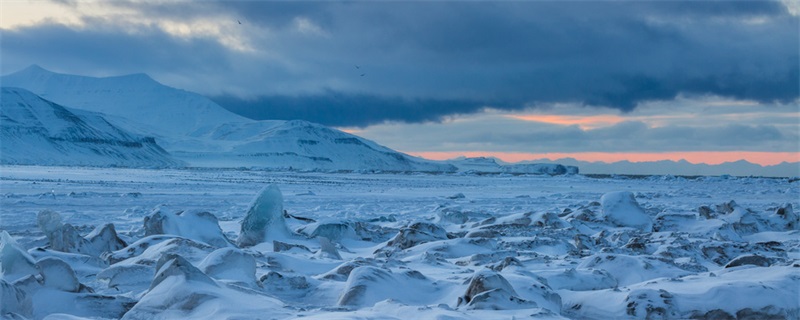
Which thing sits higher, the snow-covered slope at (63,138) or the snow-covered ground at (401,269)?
the snow-covered slope at (63,138)

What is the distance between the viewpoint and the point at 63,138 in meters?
137

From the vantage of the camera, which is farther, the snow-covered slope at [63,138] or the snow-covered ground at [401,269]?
the snow-covered slope at [63,138]

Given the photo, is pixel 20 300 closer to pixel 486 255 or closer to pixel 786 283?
pixel 486 255

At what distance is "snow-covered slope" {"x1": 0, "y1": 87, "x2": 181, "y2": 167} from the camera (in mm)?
126625

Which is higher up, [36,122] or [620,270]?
[36,122]

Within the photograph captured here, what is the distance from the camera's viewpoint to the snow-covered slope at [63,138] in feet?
415

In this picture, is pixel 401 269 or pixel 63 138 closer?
pixel 401 269

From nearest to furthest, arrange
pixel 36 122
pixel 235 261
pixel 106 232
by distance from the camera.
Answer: pixel 235 261 → pixel 106 232 → pixel 36 122

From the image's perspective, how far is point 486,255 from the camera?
8.57 m

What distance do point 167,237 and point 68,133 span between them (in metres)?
145

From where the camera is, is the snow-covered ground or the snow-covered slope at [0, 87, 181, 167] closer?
the snow-covered ground

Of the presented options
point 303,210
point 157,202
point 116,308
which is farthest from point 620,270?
point 157,202

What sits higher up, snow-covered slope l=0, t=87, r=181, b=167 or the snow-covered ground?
snow-covered slope l=0, t=87, r=181, b=167

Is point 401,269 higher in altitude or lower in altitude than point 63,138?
lower
